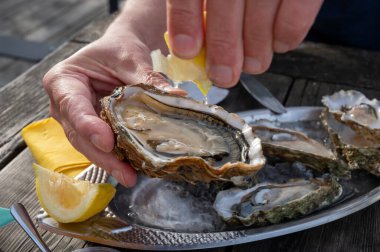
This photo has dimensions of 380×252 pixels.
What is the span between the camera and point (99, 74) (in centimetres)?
113

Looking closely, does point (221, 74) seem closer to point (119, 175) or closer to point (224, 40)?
point (224, 40)

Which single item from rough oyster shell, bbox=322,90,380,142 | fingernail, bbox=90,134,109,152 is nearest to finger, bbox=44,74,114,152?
fingernail, bbox=90,134,109,152

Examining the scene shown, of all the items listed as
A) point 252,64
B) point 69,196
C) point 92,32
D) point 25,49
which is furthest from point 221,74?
point 25,49

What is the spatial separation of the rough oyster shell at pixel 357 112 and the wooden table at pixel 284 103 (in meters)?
0.15

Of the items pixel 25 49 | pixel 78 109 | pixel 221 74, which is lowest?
pixel 25 49

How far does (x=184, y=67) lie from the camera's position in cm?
91

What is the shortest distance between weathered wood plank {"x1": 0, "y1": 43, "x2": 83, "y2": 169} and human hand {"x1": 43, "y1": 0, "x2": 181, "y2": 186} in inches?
8.4

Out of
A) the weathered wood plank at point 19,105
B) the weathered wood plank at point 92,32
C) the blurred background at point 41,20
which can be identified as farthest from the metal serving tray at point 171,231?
the blurred background at point 41,20

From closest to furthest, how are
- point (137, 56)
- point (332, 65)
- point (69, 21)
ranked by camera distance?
point (137, 56), point (332, 65), point (69, 21)

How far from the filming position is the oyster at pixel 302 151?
100 cm

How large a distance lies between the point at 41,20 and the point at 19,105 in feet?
8.73

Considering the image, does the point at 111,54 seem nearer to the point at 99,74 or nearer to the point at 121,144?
the point at 99,74

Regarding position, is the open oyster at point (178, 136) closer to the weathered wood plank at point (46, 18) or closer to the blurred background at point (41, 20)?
the blurred background at point (41, 20)

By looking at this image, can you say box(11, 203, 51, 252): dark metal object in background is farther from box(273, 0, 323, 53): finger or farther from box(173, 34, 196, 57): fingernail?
box(273, 0, 323, 53): finger
